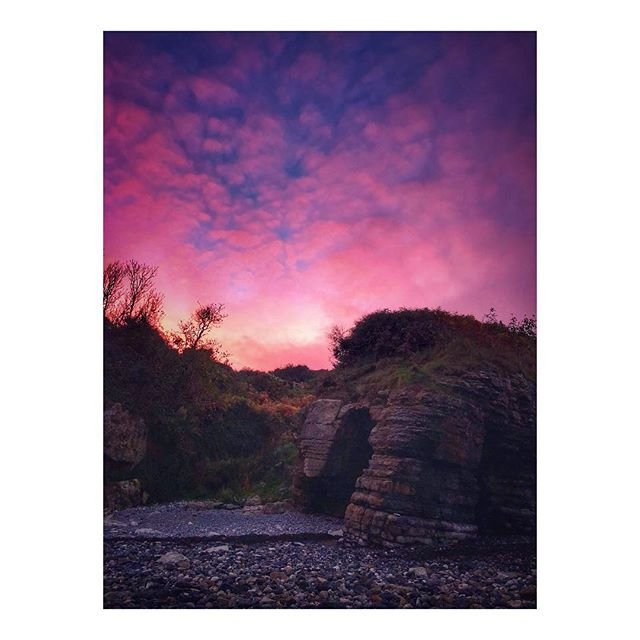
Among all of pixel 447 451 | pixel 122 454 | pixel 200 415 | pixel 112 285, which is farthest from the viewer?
pixel 200 415

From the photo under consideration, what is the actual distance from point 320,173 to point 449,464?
4456mm

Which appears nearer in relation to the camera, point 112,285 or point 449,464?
point 449,464

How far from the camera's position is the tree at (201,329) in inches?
275

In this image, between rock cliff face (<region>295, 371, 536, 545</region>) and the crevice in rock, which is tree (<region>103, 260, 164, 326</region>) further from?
rock cliff face (<region>295, 371, 536, 545</region>)

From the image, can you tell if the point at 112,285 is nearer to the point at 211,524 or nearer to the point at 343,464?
the point at 211,524

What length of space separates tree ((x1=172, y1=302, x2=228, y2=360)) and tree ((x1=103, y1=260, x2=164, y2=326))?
16.8 inches

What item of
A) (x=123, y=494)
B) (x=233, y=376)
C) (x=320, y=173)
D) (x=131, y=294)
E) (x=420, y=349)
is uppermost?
(x=320, y=173)

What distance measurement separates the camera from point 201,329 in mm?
7164

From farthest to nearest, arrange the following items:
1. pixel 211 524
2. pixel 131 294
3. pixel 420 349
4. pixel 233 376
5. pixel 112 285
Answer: pixel 233 376 < pixel 420 349 < pixel 211 524 < pixel 131 294 < pixel 112 285

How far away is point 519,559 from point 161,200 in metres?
6.65

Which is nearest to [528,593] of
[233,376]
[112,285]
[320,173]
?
[233,376]

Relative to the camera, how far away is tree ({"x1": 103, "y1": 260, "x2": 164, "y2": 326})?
656 centimetres

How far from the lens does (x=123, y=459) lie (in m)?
7.54
